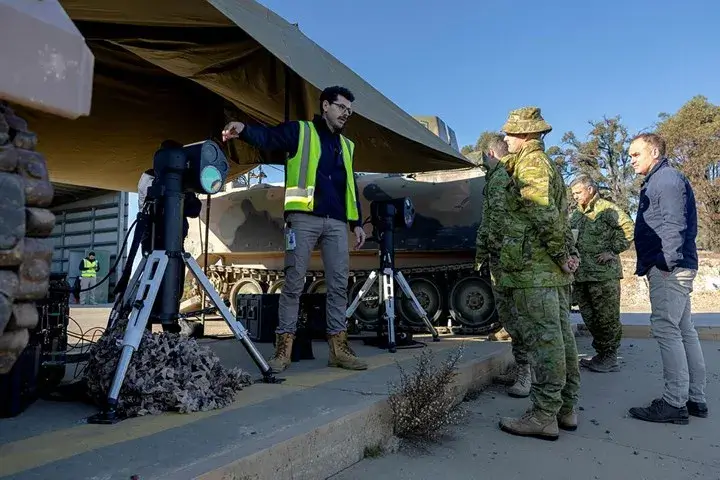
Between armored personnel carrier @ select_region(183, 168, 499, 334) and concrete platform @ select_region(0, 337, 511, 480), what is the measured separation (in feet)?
16.1

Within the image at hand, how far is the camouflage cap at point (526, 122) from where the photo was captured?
3.06 metres

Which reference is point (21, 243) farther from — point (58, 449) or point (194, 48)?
point (194, 48)

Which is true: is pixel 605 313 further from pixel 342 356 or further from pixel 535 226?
pixel 342 356

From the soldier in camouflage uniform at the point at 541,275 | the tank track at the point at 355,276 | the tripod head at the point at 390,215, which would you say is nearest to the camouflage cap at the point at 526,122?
the soldier in camouflage uniform at the point at 541,275

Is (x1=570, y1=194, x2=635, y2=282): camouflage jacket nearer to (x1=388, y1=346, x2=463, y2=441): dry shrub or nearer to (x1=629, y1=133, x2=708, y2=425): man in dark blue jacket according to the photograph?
(x1=629, y1=133, x2=708, y2=425): man in dark blue jacket

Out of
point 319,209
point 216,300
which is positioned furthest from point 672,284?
point 216,300

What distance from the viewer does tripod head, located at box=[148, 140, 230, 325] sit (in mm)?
2820

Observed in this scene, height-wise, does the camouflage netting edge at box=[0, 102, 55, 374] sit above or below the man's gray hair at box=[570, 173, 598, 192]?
below

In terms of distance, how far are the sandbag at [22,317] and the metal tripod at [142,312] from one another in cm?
146

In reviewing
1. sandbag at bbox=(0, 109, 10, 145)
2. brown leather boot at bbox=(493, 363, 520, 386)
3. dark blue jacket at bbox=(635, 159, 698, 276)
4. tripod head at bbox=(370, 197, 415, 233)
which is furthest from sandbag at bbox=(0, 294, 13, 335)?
tripod head at bbox=(370, 197, 415, 233)

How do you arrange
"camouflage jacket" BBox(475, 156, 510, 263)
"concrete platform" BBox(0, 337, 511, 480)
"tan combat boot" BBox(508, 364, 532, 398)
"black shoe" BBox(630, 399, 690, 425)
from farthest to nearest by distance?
"camouflage jacket" BBox(475, 156, 510, 263) → "tan combat boot" BBox(508, 364, 532, 398) → "black shoe" BBox(630, 399, 690, 425) → "concrete platform" BBox(0, 337, 511, 480)

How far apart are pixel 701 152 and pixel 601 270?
79.7 feet

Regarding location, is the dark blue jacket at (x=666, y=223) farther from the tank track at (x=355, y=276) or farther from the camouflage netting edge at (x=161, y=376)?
the tank track at (x=355, y=276)

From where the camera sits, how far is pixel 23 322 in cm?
100
